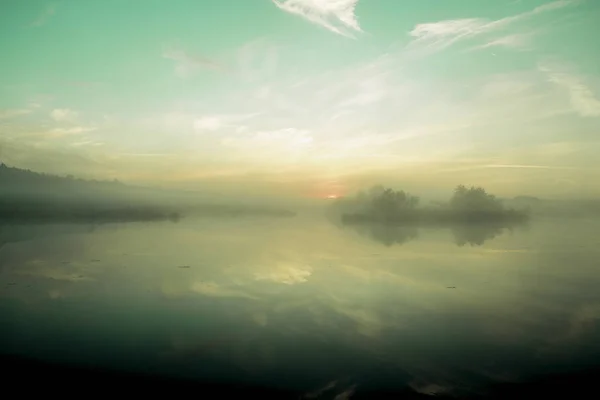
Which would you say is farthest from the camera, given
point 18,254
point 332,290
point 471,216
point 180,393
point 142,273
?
point 471,216

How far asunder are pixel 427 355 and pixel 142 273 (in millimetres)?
15261

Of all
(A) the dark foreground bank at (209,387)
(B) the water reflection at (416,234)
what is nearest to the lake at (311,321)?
(A) the dark foreground bank at (209,387)

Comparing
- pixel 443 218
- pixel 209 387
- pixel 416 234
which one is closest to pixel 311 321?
pixel 209 387

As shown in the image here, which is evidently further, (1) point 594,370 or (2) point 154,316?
(2) point 154,316

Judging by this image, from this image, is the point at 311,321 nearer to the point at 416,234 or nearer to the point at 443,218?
the point at 416,234

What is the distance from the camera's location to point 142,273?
2033 centimetres

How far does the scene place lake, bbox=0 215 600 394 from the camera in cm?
870

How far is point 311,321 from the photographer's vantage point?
12023 millimetres

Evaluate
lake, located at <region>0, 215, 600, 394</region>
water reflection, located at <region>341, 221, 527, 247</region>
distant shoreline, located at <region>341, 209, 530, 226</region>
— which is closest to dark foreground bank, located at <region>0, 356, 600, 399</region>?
lake, located at <region>0, 215, 600, 394</region>

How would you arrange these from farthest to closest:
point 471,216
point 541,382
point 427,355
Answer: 1. point 471,216
2. point 427,355
3. point 541,382

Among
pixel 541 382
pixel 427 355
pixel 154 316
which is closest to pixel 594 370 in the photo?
pixel 541 382

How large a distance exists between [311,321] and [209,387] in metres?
4.74

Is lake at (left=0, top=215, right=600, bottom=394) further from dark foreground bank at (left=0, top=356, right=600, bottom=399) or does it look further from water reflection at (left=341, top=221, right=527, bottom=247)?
water reflection at (left=341, top=221, right=527, bottom=247)

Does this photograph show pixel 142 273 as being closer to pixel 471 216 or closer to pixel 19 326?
pixel 19 326
